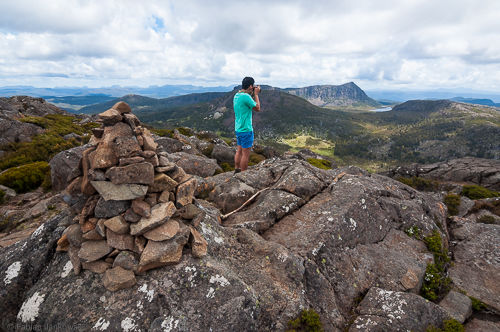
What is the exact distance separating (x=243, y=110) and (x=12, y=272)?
11.4 metres

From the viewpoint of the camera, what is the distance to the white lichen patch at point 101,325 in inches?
220

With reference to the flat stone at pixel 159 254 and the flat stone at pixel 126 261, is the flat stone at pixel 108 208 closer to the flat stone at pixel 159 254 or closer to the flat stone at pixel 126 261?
the flat stone at pixel 126 261

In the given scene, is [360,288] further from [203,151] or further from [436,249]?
[203,151]

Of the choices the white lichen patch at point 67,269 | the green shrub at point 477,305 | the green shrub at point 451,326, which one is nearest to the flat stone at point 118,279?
the white lichen patch at point 67,269

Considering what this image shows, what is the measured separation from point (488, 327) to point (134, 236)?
11654 millimetres

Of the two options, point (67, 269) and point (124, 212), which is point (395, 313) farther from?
point (67, 269)

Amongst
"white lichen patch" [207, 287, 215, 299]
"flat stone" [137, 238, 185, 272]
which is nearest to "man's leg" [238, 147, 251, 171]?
"flat stone" [137, 238, 185, 272]

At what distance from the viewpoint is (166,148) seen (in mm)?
31969

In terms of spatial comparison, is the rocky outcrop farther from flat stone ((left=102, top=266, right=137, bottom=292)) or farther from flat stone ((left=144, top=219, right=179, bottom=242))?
flat stone ((left=102, top=266, right=137, bottom=292))

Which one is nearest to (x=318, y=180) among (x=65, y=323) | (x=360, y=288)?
(x=360, y=288)

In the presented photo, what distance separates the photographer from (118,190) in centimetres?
677

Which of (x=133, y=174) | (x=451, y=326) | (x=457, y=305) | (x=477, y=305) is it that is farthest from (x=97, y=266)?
(x=477, y=305)

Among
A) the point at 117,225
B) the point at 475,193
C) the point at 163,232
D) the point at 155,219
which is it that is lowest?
the point at 475,193

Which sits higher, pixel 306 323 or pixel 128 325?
pixel 128 325
